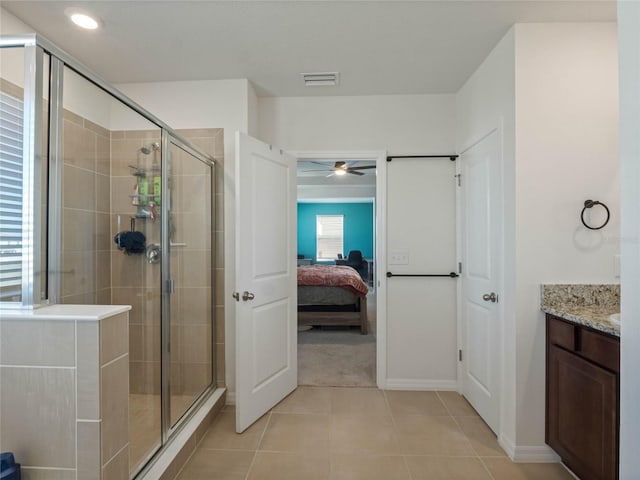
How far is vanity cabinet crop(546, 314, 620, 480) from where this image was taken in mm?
1390

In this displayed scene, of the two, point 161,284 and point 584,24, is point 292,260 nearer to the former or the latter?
point 161,284

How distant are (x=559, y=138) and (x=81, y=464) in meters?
2.67

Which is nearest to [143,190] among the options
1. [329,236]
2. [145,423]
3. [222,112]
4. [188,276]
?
[188,276]

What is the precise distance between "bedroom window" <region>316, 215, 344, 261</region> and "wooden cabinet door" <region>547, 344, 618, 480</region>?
26.3 feet

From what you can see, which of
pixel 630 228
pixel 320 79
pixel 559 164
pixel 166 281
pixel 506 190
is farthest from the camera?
pixel 320 79

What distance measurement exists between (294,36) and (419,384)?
2.84 m

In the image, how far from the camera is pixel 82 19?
1.85 metres

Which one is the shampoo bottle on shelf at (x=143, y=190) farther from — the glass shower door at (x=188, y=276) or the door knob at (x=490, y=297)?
the door knob at (x=490, y=297)

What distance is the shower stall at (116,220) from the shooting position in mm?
1111

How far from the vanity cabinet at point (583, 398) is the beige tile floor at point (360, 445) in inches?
11.5

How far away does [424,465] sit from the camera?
182 centimetres

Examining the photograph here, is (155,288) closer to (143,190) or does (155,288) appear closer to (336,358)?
(143,190)

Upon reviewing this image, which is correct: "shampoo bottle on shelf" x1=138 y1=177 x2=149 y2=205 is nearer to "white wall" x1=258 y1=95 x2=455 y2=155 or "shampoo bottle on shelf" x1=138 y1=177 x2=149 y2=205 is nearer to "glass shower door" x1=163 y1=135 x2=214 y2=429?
"glass shower door" x1=163 y1=135 x2=214 y2=429

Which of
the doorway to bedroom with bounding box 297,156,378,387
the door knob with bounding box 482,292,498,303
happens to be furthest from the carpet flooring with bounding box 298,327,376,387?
the door knob with bounding box 482,292,498,303
